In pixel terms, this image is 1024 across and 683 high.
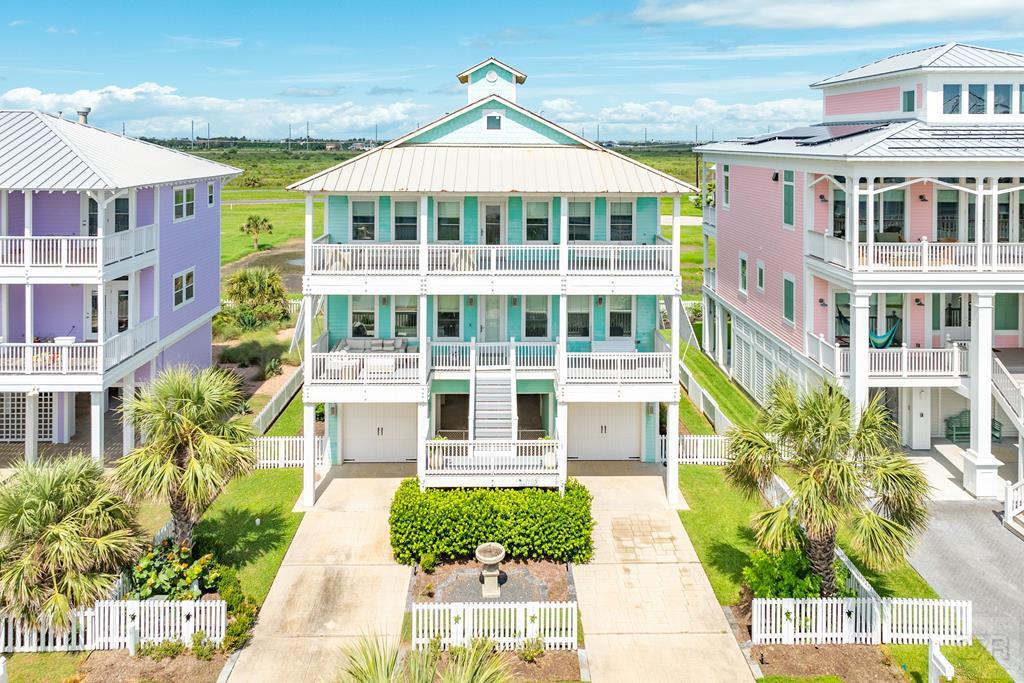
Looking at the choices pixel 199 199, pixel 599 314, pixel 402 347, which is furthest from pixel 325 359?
pixel 199 199

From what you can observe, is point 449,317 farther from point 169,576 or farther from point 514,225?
point 169,576

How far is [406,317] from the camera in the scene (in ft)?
86.4

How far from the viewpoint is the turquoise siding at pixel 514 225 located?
2605 cm

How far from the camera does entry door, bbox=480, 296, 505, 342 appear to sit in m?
26.1

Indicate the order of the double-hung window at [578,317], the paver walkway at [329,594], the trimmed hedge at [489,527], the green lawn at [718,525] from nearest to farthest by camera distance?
the paver walkway at [329,594]
the green lawn at [718,525]
the trimmed hedge at [489,527]
the double-hung window at [578,317]

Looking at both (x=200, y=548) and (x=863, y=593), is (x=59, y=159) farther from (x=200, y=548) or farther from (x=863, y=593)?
(x=863, y=593)

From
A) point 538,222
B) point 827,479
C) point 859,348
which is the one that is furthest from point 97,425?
point 859,348

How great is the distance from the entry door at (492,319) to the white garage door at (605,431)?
121 inches

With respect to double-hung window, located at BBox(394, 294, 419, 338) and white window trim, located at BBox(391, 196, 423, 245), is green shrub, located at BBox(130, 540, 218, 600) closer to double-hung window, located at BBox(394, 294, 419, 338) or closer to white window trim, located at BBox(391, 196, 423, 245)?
double-hung window, located at BBox(394, 294, 419, 338)

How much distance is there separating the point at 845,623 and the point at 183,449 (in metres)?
13.4

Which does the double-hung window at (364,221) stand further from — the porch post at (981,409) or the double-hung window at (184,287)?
the porch post at (981,409)

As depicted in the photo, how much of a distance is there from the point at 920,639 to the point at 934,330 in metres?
13.0

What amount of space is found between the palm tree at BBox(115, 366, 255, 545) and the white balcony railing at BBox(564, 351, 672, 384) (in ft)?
29.9

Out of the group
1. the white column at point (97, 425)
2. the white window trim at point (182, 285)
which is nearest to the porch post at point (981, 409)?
the white column at point (97, 425)
